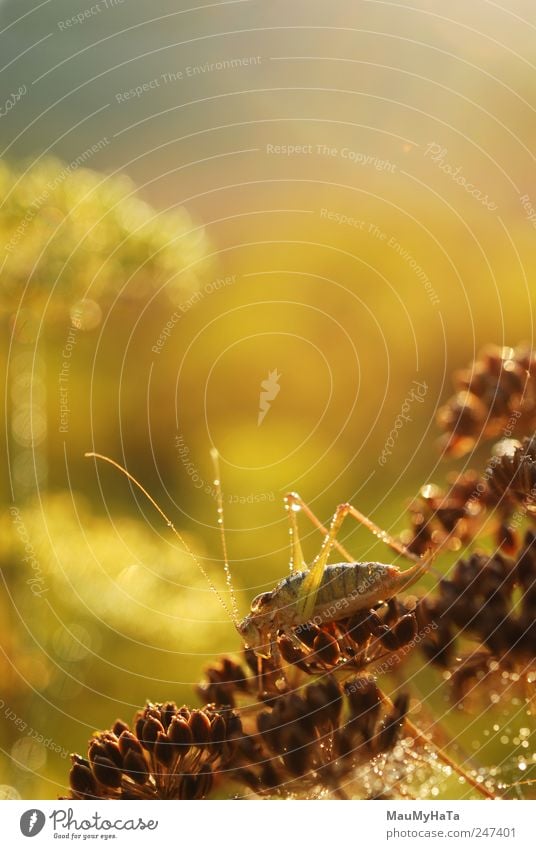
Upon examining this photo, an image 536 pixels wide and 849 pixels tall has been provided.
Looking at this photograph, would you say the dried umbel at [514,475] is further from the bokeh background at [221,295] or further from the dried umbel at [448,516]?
the bokeh background at [221,295]

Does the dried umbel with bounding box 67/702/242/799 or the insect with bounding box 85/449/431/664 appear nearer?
the dried umbel with bounding box 67/702/242/799

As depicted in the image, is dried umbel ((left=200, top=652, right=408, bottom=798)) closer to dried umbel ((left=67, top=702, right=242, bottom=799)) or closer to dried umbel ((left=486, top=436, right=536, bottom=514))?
dried umbel ((left=67, top=702, right=242, bottom=799))

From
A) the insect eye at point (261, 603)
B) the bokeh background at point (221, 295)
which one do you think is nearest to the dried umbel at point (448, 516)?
the insect eye at point (261, 603)

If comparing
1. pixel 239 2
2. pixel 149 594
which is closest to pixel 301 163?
pixel 239 2

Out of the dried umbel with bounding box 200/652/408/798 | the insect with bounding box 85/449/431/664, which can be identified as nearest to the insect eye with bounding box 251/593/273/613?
the insect with bounding box 85/449/431/664

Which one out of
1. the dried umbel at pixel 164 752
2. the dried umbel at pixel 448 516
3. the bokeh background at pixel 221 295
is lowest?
the dried umbel at pixel 164 752

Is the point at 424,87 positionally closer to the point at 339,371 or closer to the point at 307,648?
the point at 339,371
